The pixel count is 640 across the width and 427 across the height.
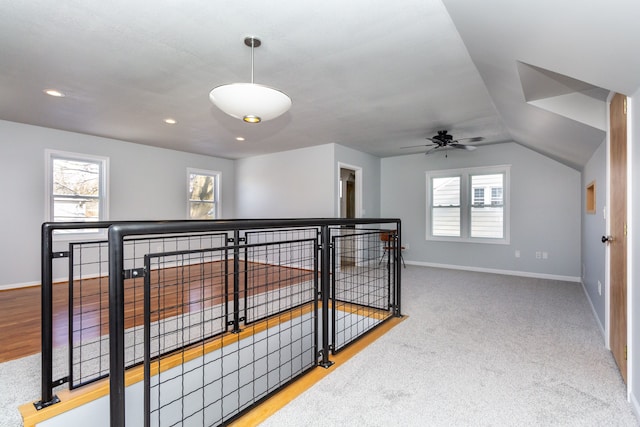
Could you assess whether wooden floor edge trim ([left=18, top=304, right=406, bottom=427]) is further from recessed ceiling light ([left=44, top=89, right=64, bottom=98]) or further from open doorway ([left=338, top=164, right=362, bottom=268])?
open doorway ([left=338, top=164, right=362, bottom=268])

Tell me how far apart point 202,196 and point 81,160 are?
2.19m

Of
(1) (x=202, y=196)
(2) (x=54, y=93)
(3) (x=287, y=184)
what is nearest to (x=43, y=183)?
(2) (x=54, y=93)

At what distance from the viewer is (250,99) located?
6.88ft

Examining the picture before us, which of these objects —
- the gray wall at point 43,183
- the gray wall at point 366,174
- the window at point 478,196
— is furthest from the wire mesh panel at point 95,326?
the window at point 478,196

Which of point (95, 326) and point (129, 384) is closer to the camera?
point (129, 384)

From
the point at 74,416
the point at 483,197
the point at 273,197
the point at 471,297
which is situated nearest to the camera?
the point at 74,416

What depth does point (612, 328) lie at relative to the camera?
7.77 feet

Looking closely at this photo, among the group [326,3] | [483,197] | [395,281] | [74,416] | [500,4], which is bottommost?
[74,416]

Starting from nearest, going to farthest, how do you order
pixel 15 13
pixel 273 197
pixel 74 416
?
1. pixel 74 416
2. pixel 15 13
3. pixel 273 197

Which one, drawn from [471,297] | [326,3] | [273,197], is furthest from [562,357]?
[273,197]

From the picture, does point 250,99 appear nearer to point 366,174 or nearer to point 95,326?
point 95,326

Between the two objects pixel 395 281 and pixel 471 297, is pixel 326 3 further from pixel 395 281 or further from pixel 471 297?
pixel 471 297

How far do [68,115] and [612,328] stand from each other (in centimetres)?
607

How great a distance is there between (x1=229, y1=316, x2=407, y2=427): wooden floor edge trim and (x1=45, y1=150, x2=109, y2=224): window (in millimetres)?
4901
